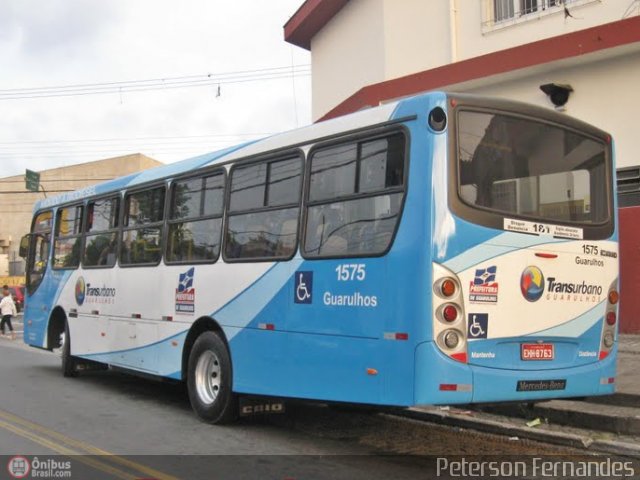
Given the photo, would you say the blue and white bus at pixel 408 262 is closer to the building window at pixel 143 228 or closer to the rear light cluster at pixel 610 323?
the rear light cluster at pixel 610 323

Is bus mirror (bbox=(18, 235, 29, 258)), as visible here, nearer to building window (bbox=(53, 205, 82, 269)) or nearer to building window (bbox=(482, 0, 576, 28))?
building window (bbox=(53, 205, 82, 269))

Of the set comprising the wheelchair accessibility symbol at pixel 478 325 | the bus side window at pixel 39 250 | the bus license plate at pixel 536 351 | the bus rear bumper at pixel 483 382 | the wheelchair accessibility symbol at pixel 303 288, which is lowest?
the bus rear bumper at pixel 483 382

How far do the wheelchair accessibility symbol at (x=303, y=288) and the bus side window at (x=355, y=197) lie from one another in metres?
0.21

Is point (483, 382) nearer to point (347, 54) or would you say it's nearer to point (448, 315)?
point (448, 315)

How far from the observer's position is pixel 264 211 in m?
6.76

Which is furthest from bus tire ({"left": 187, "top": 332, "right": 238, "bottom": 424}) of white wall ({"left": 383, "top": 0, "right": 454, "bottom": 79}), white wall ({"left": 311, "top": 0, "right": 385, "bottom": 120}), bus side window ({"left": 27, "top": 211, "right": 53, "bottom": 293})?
white wall ({"left": 311, "top": 0, "right": 385, "bottom": 120})

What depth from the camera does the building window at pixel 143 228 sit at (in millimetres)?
8578

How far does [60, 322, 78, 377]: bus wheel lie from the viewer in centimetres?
1095

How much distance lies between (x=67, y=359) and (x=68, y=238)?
2.05 meters

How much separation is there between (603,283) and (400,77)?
917cm

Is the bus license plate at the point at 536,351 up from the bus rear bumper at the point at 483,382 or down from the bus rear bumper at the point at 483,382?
up

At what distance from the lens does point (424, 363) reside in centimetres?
495

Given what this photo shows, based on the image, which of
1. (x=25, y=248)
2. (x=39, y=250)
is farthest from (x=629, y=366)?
(x=25, y=248)

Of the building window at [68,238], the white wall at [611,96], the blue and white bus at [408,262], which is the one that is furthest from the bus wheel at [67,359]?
the white wall at [611,96]
